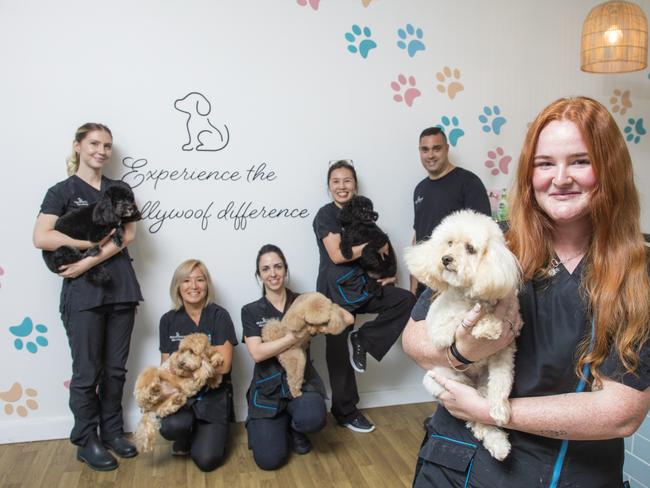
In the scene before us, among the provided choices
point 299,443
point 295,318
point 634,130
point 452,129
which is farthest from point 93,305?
point 634,130

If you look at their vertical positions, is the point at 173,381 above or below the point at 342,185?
below

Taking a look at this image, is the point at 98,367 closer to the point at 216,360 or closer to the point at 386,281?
the point at 216,360

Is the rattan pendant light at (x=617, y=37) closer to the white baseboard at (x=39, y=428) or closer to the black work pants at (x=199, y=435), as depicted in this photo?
the black work pants at (x=199, y=435)

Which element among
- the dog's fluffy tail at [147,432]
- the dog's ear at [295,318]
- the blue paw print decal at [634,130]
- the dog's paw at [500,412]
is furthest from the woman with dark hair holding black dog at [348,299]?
the blue paw print decal at [634,130]

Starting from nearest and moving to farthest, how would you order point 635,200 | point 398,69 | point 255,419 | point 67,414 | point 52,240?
point 635,200 → point 52,240 → point 255,419 → point 67,414 → point 398,69

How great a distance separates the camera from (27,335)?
2961mm

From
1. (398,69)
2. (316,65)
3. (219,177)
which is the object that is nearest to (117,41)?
(219,177)

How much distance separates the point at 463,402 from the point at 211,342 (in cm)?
198

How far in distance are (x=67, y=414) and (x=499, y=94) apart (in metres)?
3.40

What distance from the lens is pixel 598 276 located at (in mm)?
1042

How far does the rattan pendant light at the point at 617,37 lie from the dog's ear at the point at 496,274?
2664mm

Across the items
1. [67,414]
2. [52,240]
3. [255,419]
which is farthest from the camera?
[67,414]

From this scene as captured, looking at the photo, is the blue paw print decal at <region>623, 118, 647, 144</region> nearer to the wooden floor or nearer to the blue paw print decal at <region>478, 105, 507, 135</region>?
the blue paw print decal at <region>478, 105, 507, 135</region>

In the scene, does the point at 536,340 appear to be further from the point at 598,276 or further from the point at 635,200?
the point at 635,200
